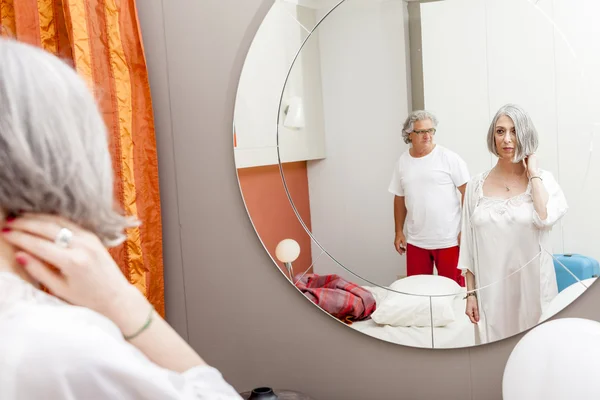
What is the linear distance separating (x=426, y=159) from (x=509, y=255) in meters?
0.31

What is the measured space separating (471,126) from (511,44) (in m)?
0.21

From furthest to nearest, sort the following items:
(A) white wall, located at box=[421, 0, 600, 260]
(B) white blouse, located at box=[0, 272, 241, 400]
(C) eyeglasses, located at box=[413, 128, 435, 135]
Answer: (C) eyeglasses, located at box=[413, 128, 435, 135] → (A) white wall, located at box=[421, 0, 600, 260] → (B) white blouse, located at box=[0, 272, 241, 400]

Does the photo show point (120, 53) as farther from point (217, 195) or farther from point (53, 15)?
point (217, 195)

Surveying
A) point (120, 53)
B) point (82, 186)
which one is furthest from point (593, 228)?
point (120, 53)

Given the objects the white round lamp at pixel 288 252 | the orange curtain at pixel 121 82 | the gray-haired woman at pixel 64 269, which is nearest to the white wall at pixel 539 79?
the white round lamp at pixel 288 252

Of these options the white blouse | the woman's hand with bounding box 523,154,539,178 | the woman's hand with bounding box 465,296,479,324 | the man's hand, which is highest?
the woman's hand with bounding box 523,154,539,178

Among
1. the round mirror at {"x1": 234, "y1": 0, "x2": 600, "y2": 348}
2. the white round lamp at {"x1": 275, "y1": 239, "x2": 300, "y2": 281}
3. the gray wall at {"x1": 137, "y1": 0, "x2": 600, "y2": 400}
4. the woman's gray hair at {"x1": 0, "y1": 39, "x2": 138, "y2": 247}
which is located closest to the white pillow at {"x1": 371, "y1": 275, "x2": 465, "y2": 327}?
the round mirror at {"x1": 234, "y1": 0, "x2": 600, "y2": 348}

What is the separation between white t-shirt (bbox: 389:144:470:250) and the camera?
155 cm

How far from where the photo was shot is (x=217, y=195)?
1.86m

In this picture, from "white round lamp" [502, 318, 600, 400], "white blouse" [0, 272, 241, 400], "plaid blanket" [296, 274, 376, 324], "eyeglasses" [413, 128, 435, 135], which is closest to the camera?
"white blouse" [0, 272, 241, 400]

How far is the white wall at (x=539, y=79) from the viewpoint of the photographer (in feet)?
4.77

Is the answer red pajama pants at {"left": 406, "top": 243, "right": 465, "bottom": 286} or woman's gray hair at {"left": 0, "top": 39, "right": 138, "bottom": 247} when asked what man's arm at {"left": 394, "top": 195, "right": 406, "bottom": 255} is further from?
woman's gray hair at {"left": 0, "top": 39, "right": 138, "bottom": 247}

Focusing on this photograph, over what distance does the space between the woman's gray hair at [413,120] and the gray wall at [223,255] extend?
0.53m

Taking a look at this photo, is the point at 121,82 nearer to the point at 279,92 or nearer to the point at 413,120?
the point at 279,92
